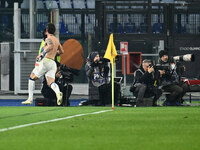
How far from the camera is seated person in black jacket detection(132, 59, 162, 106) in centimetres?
1616

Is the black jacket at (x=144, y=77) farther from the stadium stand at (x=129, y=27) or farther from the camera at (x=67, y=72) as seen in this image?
the stadium stand at (x=129, y=27)

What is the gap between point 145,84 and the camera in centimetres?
1625

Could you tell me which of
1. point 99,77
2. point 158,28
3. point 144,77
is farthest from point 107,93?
point 158,28

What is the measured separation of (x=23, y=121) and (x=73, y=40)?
14.0 metres

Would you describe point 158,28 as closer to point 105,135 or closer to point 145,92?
point 145,92

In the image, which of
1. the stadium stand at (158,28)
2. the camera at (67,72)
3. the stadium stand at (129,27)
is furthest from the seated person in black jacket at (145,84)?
the stadium stand at (129,27)

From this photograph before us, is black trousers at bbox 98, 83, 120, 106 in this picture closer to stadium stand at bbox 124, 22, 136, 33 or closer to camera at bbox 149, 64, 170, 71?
camera at bbox 149, 64, 170, 71

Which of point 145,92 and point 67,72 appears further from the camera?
point 67,72

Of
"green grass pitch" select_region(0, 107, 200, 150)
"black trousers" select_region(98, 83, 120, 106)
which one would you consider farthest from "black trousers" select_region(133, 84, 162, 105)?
"green grass pitch" select_region(0, 107, 200, 150)

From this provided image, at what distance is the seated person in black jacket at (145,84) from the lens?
16.2 metres

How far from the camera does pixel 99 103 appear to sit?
56.2 feet

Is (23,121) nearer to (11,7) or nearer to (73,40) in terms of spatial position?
(73,40)

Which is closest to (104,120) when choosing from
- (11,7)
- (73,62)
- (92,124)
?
(92,124)

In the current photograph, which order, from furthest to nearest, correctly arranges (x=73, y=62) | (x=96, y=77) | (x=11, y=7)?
1. (x=11, y=7)
2. (x=73, y=62)
3. (x=96, y=77)
